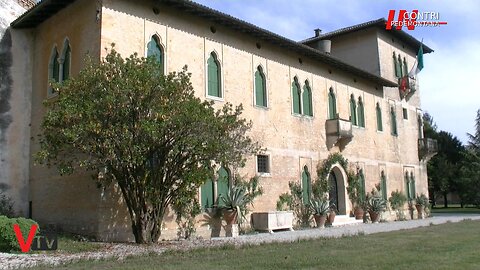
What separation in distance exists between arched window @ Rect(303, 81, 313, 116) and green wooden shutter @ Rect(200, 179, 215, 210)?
24.2 feet

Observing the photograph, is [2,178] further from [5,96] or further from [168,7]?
[168,7]

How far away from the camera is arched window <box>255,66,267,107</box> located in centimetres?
2031

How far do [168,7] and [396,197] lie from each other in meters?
18.6

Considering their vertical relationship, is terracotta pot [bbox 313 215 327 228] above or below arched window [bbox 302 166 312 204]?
below

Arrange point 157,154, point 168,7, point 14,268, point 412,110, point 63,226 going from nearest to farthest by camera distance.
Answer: point 14,268 < point 157,154 < point 63,226 < point 168,7 < point 412,110

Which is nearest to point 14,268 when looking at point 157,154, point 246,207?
point 157,154

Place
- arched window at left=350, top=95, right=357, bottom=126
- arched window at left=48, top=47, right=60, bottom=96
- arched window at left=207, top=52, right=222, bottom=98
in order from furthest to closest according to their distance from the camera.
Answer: arched window at left=350, top=95, right=357, bottom=126 → arched window at left=207, top=52, right=222, bottom=98 → arched window at left=48, top=47, right=60, bottom=96

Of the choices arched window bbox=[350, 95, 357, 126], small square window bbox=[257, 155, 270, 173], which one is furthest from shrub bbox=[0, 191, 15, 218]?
arched window bbox=[350, 95, 357, 126]

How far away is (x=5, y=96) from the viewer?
1773cm

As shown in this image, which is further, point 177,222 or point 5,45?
point 5,45

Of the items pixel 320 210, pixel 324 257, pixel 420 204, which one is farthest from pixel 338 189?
pixel 324 257

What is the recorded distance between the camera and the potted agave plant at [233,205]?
1727cm

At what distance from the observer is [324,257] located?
9797mm

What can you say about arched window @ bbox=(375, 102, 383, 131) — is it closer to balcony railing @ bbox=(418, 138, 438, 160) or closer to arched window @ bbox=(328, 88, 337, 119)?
arched window @ bbox=(328, 88, 337, 119)
